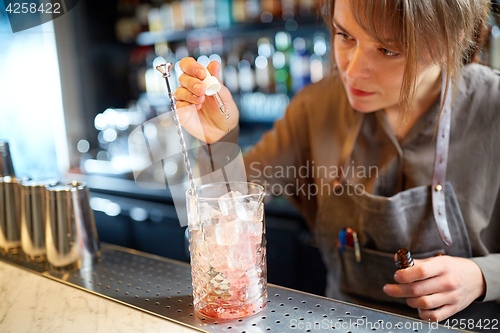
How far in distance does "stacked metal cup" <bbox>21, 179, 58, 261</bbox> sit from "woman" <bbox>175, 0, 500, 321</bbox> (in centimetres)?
40

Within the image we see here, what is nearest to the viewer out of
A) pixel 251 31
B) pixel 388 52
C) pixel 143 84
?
Result: pixel 388 52

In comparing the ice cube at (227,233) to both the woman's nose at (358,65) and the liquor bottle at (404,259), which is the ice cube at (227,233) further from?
the woman's nose at (358,65)

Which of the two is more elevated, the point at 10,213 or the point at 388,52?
the point at 388,52

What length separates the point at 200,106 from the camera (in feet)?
2.99

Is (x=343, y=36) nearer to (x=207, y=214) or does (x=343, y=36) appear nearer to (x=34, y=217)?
(x=207, y=214)

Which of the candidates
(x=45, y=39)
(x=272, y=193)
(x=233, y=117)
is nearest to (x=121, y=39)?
(x=45, y=39)

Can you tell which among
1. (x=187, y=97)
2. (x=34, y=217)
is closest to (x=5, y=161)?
(x=34, y=217)

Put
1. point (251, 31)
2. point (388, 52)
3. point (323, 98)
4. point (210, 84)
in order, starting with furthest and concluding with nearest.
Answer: point (251, 31) → point (323, 98) → point (388, 52) → point (210, 84)

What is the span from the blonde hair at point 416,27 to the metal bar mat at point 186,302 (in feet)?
1.54

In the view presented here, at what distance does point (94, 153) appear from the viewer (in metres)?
3.45

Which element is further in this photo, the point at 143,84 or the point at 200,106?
the point at 143,84

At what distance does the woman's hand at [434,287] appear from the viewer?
2.78 feet

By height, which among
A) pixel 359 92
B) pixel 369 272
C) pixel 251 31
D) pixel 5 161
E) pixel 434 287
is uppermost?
pixel 251 31

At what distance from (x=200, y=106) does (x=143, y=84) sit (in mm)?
2866
